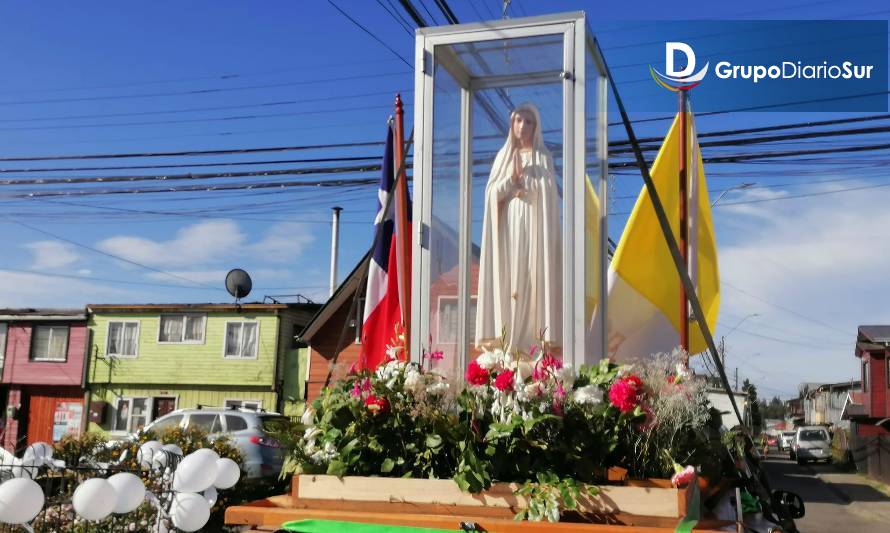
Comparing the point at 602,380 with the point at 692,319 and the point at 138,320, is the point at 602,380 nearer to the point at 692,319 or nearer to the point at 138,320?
the point at 692,319

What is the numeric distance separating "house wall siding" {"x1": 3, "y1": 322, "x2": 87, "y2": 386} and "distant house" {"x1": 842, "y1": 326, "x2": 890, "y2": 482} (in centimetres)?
3065

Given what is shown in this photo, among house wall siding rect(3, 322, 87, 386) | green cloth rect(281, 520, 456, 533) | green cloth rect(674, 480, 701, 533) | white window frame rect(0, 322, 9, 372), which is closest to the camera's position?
green cloth rect(674, 480, 701, 533)

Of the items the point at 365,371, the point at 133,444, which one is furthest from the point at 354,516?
the point at 133,444

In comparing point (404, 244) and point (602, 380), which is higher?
point (404, 244)

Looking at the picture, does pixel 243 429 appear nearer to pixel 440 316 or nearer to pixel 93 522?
pixel 93 522

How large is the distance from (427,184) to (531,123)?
793 mm

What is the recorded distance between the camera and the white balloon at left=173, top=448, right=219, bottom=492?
555cm

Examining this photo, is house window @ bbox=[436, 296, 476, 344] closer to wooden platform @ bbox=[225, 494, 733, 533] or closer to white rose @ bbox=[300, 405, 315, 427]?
white rose @ bbox=[300, 405, 315, 427]

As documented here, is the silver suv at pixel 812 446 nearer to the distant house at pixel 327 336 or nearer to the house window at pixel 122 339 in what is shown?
the distant house at pixel 327 336

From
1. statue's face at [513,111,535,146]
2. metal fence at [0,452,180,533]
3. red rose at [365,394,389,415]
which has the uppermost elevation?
statue's face at [513,111,535,146]

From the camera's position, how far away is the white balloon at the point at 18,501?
5.27m

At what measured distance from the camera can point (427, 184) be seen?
552cm

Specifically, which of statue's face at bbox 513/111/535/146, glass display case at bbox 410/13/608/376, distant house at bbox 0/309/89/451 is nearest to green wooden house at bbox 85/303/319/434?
distant house at bbox 0/309/89/451

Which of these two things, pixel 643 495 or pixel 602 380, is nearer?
pixel 643 495
